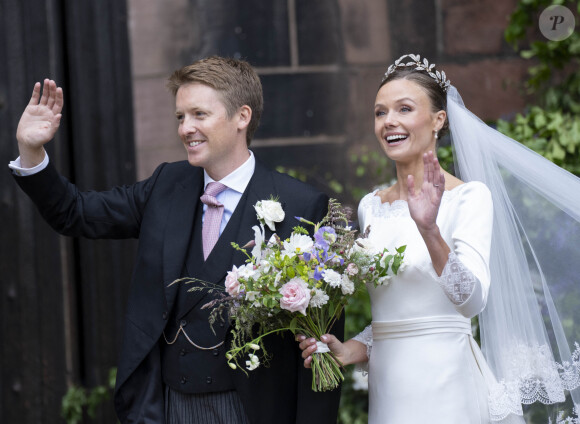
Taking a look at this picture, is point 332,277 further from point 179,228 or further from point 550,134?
point 550,134

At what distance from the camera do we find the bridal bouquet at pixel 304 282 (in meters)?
2.77

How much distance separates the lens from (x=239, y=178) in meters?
3.33

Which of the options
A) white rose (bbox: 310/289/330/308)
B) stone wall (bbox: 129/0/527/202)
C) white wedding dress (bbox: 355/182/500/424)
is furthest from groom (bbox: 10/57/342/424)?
stone wall (bbox: 129/0/527/202)

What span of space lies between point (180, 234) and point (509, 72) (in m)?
3.12

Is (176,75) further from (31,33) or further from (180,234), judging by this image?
(31,33)

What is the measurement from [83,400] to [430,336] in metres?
2.63

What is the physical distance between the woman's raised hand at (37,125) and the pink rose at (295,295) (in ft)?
3.78

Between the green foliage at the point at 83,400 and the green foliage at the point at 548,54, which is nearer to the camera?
the green foliage at the point at 83,400

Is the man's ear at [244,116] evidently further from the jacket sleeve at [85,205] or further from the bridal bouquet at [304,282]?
the bridal bouquet at [304,282]

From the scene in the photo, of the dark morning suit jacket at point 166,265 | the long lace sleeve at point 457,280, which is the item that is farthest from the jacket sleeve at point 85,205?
the long lace sleeve at point 457,280

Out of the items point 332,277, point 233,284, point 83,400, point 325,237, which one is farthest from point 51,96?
point 83,400

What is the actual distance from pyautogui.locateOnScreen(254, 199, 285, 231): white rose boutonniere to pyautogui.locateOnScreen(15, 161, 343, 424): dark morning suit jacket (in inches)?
3.1

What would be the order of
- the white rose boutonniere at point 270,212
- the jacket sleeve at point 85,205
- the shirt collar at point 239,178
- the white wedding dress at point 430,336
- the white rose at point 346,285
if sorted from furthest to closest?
the shirt collar at point 239,178 < the jacket sleeve at point 85,205 < the white rose boutonniere at point 270,212 < the white wedding dress at point 430,336 < the white rose at point 346,285

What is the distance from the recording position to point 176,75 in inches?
132
